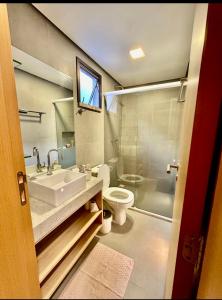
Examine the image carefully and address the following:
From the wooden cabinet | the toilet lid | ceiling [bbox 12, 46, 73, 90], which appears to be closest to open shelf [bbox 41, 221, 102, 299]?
the wooden cabinet

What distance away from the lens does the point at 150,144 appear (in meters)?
2.51

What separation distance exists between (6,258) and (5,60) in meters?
0.89

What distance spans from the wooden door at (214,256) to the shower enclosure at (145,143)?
193 cm

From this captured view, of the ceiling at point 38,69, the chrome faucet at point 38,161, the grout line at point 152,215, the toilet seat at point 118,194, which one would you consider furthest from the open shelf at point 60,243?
the ceiling at point 38,69

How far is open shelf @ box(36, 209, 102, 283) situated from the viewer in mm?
929

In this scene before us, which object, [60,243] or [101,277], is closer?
[60,243]

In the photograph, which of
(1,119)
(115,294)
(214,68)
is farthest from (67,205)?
(214,68)

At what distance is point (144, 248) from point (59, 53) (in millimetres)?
2289

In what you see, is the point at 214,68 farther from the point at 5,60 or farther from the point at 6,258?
the point at 6,258

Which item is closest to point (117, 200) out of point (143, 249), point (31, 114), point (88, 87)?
point (143, 249)

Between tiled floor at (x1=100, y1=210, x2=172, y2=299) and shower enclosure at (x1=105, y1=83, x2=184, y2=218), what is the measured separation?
0.35 metres

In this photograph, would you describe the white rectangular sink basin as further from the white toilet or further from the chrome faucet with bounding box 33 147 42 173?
the white toilet

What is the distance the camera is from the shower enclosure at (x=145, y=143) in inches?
90.0

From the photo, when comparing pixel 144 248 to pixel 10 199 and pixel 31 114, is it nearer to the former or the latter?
pixel 10 199
